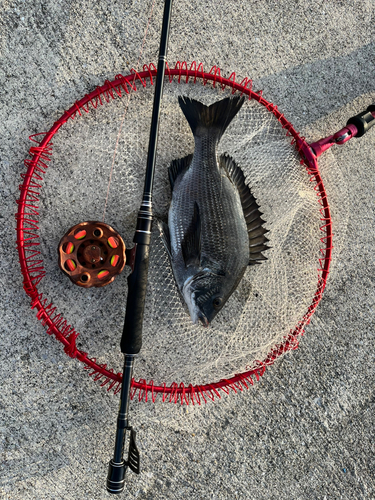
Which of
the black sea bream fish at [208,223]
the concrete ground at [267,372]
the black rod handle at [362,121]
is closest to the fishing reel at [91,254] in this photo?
the black sea bream fish at [208,223]

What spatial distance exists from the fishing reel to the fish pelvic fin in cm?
69

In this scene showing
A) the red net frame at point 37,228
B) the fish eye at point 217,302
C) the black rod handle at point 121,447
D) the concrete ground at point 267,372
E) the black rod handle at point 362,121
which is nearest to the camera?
the black rod handle at point 121,447

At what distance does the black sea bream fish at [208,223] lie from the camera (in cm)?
181

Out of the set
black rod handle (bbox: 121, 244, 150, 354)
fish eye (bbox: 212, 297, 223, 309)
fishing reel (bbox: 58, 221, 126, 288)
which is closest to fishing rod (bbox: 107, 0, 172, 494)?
black rod handle (bbox: 121, 244, 150, 354)

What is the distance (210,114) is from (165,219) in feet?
1.91

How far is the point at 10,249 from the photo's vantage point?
191 cm

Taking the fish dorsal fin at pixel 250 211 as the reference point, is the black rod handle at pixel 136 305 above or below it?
below

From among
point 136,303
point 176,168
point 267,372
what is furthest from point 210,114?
point 267,372

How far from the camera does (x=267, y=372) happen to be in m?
2.22

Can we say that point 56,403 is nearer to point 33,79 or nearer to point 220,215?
point 220,215

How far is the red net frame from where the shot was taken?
1718 millimetres

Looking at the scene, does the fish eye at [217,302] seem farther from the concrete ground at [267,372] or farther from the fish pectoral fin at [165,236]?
the concrete ground at [267,372]

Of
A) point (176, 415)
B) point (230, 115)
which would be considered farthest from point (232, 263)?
point (176, 415)

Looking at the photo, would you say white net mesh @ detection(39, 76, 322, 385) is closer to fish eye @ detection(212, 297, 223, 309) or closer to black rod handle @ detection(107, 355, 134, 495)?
fish eye @ detection(212, 297, 223, 309)
